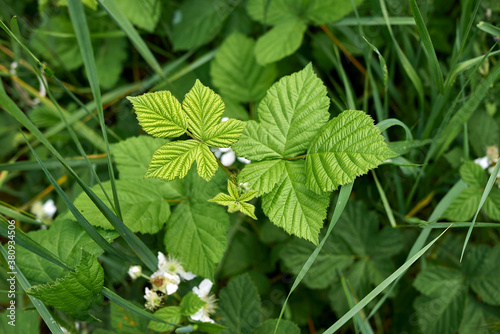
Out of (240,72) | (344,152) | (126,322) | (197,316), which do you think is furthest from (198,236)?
(240,72)

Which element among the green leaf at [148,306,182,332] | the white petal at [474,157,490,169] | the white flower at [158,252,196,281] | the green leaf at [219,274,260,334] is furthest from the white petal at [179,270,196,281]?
the white petal at [474,157,490,169]

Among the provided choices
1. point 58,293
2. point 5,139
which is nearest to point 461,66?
point 58,293

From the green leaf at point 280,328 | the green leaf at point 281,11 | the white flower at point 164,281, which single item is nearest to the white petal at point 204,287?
the white flower at point 164,281

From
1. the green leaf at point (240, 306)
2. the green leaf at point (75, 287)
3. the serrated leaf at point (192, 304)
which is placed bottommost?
the green leaf at point (240, 306)

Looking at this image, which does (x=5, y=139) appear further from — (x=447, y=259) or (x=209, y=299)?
(x=447, y=259)

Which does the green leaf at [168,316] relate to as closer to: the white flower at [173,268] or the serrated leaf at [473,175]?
the white flower at [173,268]

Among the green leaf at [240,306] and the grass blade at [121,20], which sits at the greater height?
the grass blade at [121,20]

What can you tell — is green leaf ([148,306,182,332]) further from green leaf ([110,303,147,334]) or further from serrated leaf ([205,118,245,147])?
serrated leaf ([205,118,245,147])
